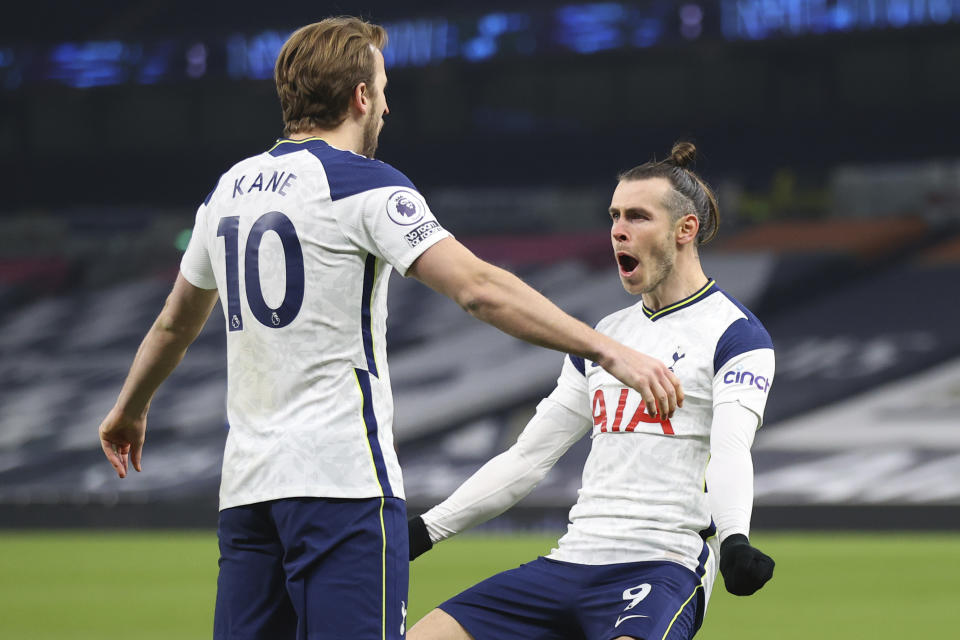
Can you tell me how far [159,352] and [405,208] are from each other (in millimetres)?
811

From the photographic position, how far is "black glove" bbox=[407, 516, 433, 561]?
3.36 m

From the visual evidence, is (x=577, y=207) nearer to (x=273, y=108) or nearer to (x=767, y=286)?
(x=767, y=286)

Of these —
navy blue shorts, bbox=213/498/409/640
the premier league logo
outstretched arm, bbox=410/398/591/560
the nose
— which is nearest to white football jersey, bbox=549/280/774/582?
the premier league logo

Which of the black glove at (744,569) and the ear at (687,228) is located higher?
the ear at (687,228)

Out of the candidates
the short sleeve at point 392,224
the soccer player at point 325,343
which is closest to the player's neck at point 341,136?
the soccer player at point 325,343

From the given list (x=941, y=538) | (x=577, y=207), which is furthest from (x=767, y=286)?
(x=941, y=538)

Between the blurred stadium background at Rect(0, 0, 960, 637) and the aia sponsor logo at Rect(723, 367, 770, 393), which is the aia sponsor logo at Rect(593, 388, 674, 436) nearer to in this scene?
the aia sponsor logo at Rect(723, 367, 770, 393)

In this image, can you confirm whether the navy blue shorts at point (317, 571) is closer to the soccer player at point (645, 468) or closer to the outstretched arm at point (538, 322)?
the outstretched arm at point (538, 322)

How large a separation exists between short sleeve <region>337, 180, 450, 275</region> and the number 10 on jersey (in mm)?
125

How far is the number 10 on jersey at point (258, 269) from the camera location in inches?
105

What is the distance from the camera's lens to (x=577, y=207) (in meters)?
22.3

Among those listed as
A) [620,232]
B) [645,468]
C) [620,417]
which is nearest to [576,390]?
[620,417]

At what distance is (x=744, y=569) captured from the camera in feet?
9.14

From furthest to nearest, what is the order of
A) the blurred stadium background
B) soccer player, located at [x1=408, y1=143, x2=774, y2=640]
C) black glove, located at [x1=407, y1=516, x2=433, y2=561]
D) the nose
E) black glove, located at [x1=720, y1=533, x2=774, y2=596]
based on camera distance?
the blurred stadium background
the nose
black glove, located at [x1=407, y1=516, x2=433, y2=561]
soccer player, located at [x1=408, y1=143, x2=774, y2=640]
black glove, located at [x1=720, y1=533, x2=774, y2=596]
